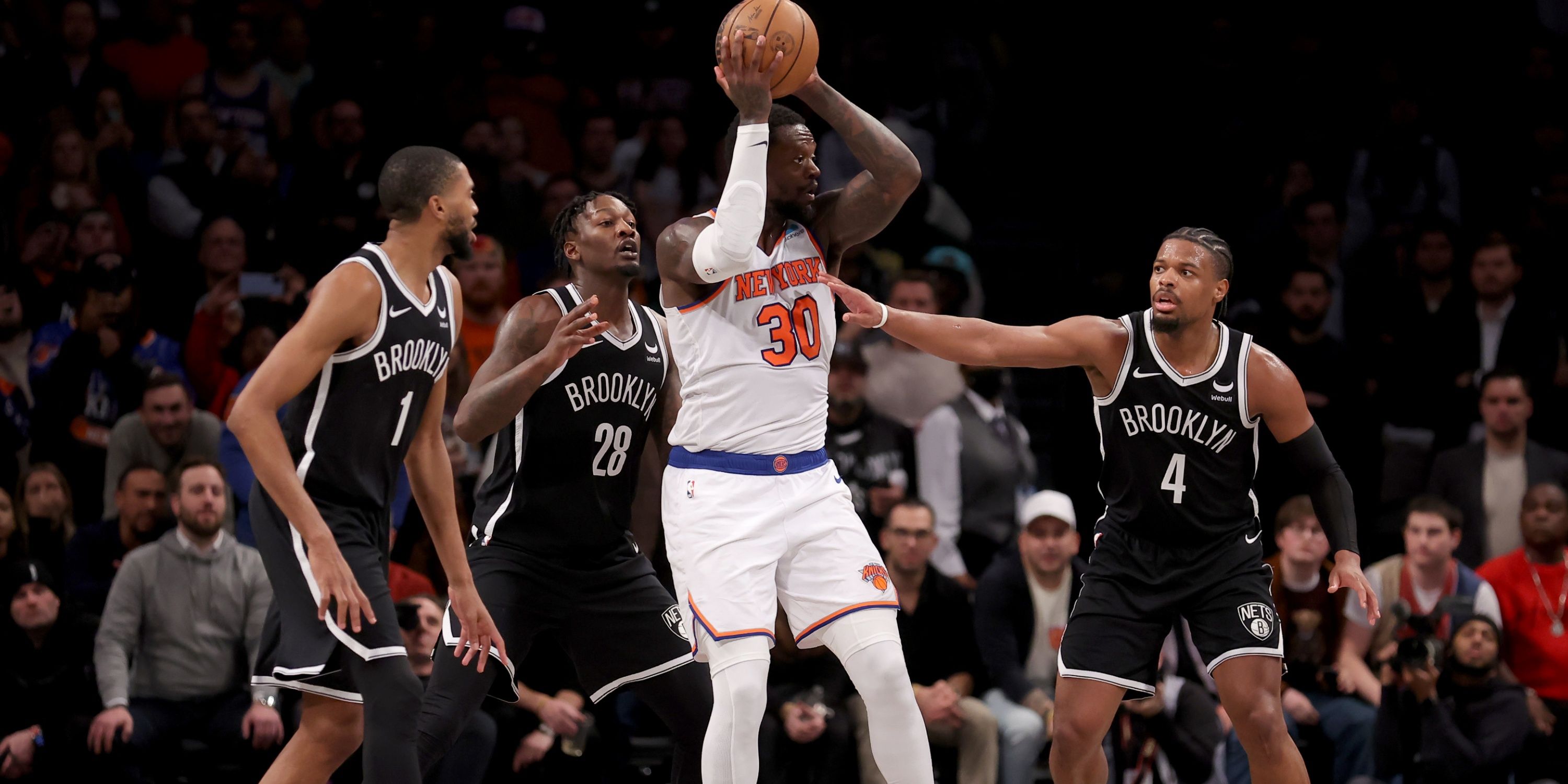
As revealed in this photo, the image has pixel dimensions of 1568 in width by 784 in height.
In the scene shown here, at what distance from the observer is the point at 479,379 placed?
5.58m

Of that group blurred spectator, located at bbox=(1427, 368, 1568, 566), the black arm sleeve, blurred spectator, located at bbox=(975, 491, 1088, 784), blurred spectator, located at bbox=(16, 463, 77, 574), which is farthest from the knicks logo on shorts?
blurred spectator, located at bbox=(1427, 368, 1568, 566)

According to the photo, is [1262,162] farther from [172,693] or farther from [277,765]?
[277,765]

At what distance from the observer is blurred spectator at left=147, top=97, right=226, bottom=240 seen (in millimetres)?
10109

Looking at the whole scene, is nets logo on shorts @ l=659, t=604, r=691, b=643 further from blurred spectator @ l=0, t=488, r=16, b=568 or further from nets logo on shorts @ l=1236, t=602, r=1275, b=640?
blurred spectator @ l=0, t=488, r=16, b=568

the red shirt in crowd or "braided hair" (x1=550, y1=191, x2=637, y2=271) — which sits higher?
"braided hair" (x1=550, y1=191, x2=637, y2=271)

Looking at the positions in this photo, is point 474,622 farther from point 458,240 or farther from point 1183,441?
point 1183,441

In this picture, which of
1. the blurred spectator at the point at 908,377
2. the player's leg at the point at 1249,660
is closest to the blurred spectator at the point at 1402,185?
the blurred spectator at the point at 908,377

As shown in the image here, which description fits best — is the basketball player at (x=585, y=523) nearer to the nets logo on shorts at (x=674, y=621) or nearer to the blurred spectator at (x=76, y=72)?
the nets logo on shorts at (x=674, y=621)

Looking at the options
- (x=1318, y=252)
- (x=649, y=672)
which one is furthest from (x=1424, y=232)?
(x=649, y=672)

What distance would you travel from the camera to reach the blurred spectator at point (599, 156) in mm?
10703

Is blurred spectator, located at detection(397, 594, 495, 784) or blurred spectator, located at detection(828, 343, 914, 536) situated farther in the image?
blurred spectator, located at detection(828, 343, 914, 536)

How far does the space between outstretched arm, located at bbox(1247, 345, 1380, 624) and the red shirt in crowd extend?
3284mm

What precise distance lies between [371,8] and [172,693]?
5771mm

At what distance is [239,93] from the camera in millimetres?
10727
